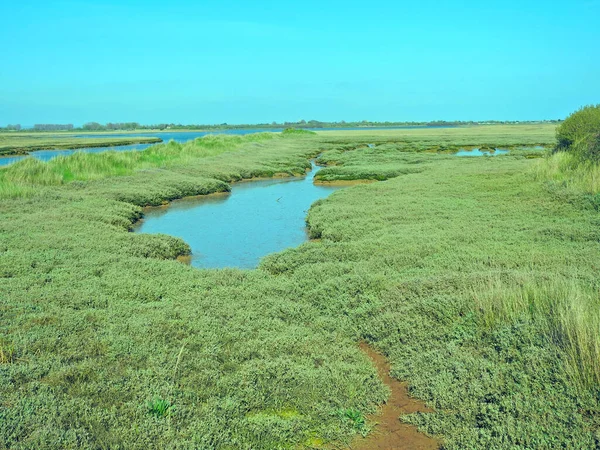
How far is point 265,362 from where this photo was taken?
7172 millimetres

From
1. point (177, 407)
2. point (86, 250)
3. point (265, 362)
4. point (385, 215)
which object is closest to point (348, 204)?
point (385, 215)

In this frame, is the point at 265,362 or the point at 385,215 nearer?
the point at 265,362

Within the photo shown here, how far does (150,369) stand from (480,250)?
8.66 m

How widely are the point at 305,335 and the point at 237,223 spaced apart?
1354 centimetres

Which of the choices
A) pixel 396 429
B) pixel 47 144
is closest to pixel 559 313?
pixel 396 429

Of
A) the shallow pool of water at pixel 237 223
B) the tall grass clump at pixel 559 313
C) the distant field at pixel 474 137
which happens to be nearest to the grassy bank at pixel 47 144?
the distant field at pixel 474 137

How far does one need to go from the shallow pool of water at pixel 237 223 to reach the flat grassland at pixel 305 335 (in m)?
1.84

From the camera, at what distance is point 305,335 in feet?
27.8

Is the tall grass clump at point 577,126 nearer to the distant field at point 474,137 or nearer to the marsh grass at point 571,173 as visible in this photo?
the marsh grass at point 571,173

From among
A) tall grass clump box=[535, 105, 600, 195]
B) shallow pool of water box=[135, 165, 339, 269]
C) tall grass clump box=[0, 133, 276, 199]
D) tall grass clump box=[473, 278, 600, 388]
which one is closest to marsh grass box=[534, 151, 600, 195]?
tall grass clump box=[535, 105, 600, 195]

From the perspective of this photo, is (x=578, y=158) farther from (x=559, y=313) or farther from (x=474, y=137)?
(x=474, y=137)

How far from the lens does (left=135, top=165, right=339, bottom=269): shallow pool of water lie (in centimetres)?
1644

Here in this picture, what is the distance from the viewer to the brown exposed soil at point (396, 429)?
5.88 metres

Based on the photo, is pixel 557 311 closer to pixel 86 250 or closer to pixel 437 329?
pixel 437 329
